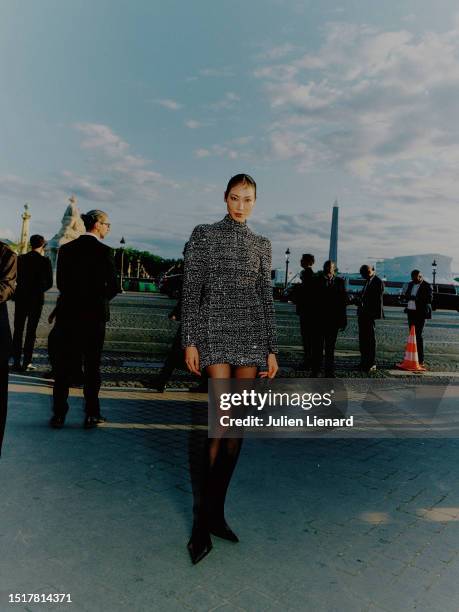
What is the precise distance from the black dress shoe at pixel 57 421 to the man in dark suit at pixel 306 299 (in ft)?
14.4

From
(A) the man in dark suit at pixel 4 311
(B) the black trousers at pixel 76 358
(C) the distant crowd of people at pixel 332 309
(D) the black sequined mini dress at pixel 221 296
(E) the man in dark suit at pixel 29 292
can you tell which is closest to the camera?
(D) the black sequined mini dress at pixel 221 296

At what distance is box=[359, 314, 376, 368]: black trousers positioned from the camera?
8.89m

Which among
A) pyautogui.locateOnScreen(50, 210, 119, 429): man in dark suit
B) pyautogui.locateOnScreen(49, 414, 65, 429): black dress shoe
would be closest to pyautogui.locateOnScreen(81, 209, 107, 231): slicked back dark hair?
pyautogui.locateOnScreen(50, 210, 119, 429): man in dark suit

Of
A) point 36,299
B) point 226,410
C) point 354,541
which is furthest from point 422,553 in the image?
point 36,299

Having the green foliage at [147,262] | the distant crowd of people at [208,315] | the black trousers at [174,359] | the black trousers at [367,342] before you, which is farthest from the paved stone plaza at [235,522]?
the green foliage at [147,262]

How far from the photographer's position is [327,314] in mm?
7730

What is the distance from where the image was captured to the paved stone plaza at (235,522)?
228cm

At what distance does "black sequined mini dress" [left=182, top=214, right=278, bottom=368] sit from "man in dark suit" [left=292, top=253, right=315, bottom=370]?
17.8 ft

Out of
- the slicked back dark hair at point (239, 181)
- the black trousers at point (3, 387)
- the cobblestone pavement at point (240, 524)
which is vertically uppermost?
the slicked back dark hair at point (239, 181)

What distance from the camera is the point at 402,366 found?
9.19 meters

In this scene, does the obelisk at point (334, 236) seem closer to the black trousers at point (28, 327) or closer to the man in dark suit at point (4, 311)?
the black trousers at point (28, 327)

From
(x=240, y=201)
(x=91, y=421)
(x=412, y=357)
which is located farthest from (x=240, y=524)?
(x=412, y=357)

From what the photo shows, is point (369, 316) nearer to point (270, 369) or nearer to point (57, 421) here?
point (57, 421)

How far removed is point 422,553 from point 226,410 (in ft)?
4.07
